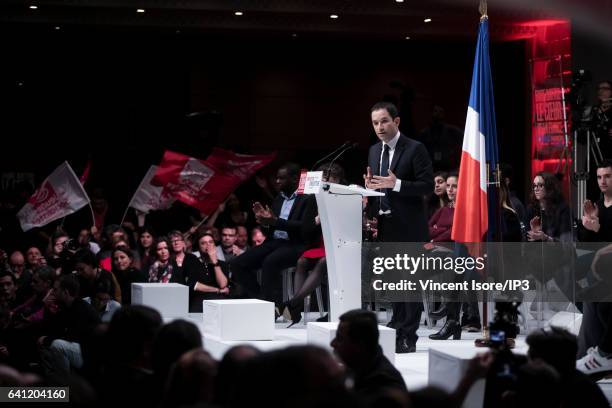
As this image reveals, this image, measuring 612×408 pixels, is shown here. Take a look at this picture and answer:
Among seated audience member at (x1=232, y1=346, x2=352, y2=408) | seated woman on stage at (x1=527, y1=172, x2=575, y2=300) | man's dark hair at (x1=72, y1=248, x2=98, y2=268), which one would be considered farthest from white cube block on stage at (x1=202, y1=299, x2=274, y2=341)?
seated audience member at (x1=232, y1=346, x2=352, y2=408)

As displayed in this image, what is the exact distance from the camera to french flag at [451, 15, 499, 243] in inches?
228

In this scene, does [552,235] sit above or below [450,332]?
above

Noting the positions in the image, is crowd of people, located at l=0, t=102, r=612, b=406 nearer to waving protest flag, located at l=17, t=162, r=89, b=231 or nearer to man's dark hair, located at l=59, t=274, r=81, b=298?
man's dark hair, located at l=59, t=274, r=81, b=298

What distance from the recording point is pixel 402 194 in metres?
5.48

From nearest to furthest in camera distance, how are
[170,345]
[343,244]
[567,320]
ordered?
[170,345] < [343,244] < [567,320]

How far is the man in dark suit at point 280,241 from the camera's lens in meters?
6.89

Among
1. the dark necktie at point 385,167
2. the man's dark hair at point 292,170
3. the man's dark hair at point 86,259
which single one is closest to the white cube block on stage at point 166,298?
the man's dark hair at point 86,259

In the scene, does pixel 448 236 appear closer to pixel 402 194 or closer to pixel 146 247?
pixel 402 194

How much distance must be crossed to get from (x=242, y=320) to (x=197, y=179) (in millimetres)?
4540

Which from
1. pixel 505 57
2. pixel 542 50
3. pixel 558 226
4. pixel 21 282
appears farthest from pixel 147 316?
pixel 505 57

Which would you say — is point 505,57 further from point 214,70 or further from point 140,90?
point 140,90

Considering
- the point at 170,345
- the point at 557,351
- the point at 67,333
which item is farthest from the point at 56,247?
the point at 557,351

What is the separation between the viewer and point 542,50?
37.3ft

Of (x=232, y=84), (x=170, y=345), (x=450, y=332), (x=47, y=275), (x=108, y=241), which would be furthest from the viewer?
(x=232, y=84)
